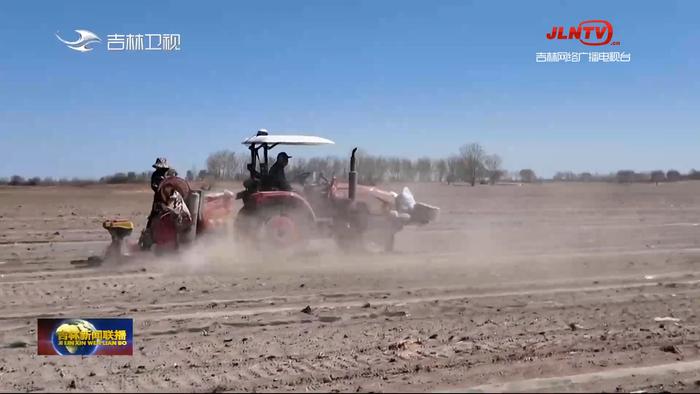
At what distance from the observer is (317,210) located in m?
13.7

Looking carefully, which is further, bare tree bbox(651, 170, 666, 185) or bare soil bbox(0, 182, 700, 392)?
bare tree bbox(651, 170, 666, 185)

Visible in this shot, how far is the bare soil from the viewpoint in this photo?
233 inches

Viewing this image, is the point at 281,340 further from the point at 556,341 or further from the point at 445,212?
the point at 445,212

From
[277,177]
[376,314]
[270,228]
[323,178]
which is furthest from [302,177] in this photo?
[376,314]

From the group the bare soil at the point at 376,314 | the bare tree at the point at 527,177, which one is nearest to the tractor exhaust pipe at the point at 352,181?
the bare soil at the point at 376,314

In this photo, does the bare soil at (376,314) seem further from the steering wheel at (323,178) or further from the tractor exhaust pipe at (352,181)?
the steering wheel at (323,178)

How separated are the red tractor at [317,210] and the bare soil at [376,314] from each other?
41 cm

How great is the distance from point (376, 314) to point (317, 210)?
5659 millimetres

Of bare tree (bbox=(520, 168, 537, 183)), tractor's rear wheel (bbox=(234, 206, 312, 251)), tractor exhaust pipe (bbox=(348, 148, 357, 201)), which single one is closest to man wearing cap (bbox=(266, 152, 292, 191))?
tractor's rear wheel (bbox=(234, 206, 312, 251))

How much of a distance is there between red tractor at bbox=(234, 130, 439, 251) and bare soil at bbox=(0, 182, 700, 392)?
41 centimetres

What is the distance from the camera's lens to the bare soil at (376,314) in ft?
19.4

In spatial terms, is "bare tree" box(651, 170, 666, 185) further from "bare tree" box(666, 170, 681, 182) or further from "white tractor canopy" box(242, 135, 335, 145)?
"white tractor canopy" box(242, 135, 335, 145)

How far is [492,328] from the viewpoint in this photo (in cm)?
761

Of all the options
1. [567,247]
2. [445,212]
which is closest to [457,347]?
[567,247]
